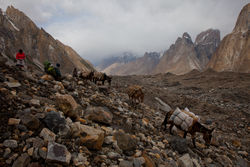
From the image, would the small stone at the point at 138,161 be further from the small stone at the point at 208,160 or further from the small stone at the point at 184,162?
the small stone at the point at 208,160

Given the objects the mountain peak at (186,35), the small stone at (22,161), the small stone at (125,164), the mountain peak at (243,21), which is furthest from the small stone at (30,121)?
the mountain peak at (186,35)

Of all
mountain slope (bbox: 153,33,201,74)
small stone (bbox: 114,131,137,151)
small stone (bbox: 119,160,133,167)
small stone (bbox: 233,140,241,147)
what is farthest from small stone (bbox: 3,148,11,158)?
mountain slope (bbox: 153,33,201,74)

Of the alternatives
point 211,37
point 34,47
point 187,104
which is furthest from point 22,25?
point 211,37

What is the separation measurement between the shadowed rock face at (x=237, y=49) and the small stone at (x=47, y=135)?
7182 cm

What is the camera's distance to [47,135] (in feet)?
11.4

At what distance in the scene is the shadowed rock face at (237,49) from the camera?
62.9m

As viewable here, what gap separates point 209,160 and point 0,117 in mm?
6906

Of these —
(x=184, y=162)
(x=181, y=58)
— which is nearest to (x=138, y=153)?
(x=184, y=162)

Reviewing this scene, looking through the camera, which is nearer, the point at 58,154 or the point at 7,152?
the point at 7,152

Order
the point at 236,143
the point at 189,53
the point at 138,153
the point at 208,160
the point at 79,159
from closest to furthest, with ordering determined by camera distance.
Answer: the point at 79,159
the point at 138,153
the point at 208,160
the point at 236,143
the point at 189,53

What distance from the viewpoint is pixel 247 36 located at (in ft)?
217

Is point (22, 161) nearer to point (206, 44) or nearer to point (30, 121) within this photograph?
point (30, 121)

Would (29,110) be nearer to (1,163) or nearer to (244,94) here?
(1,163)

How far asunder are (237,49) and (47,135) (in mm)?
82974
